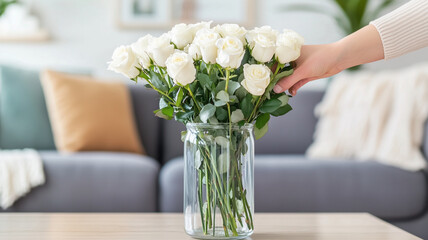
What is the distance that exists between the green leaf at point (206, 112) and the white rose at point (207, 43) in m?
0.08

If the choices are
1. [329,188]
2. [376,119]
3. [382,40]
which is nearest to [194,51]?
[382,40]

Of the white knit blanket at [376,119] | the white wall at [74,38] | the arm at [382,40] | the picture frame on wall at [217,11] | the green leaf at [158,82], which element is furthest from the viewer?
the picture frame on wall at [217,11]

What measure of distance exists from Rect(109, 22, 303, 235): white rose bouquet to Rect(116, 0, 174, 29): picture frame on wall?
2.31m

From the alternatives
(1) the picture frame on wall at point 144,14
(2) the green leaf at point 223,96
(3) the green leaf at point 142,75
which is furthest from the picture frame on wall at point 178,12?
(2) the green leaf at point 223,96

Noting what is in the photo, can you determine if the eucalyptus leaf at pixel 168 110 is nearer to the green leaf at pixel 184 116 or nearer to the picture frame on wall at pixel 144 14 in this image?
the green leaf at pixel 184 116

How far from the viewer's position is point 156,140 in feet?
8.78

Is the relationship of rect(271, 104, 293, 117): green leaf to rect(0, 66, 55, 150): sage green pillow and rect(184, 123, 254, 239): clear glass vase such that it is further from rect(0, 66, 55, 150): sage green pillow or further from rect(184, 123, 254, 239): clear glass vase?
rect(0, 66, 55, 150): sage green pillow

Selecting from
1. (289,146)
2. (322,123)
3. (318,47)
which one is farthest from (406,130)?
(318,47)

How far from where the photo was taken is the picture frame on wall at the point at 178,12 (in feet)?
10.3

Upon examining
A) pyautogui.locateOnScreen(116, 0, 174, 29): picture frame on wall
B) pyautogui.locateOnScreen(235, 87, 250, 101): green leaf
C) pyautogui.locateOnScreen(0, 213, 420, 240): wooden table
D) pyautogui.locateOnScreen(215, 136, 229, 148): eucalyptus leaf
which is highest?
pyautogui.locateOnScreen(116, 0, 174, 29): picture frame on wall

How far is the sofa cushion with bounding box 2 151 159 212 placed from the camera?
5.98ft

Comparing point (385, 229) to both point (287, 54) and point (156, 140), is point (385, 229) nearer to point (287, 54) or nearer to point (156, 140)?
point (287, 54)

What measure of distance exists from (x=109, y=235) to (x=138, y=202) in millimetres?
940

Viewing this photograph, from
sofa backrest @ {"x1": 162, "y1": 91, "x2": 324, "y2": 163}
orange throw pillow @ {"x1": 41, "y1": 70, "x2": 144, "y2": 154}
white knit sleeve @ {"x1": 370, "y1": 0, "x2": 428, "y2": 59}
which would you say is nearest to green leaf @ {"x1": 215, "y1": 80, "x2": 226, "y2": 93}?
white knit sleeve @ {"x1": 370, "y1": 0, "x2": 428, "y2": 59}
